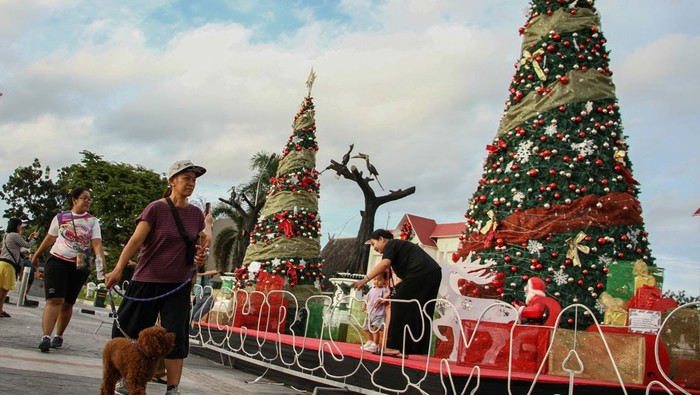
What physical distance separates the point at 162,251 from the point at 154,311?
448 millimetres

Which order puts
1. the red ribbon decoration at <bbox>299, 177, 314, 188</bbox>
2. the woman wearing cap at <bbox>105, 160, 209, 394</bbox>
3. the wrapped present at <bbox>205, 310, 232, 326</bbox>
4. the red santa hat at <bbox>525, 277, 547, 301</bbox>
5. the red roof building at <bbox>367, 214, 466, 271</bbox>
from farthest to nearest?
1. the red roof building at <bbox>367, 214, 466, 271</bbox>
2. the red ribbon decoration at <bbox>299, 177, 314, 188</bbox>
3. the wrapped present at <bbox>205, 310, 232, 326</bbox>
4. the red santa hat at <bbox>525, 277, 547, 301</bbox>
5. the woman wearing cap at <bbox>105, 160, 209, 394</bbox>

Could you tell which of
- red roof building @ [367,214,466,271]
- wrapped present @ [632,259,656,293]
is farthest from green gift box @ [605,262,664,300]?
red roof building @ [367,214,466,271]

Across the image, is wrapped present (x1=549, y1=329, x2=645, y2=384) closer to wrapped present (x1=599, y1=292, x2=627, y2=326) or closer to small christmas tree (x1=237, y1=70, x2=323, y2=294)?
wrapped present (x1=599, y1=292, x2=627, y2=326)

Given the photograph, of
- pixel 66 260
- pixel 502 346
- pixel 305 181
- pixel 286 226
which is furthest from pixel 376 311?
pixel 305 181

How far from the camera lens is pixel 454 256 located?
9500mm

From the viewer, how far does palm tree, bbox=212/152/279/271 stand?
3769 cm

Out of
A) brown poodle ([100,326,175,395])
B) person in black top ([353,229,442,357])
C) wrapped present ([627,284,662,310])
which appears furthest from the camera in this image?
wrapped present ([627,284,662,310])

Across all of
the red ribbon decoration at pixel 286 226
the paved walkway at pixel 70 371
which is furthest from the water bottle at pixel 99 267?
the red ribbon decoration at pixel 286 226

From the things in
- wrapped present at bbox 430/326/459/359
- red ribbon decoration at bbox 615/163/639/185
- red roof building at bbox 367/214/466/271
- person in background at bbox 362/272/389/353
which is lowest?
wrapped present at bbox 430/326/459/359

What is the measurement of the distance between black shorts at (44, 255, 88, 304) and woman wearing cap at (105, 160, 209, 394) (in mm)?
2474

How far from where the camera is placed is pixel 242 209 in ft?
109

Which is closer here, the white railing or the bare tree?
the white railing

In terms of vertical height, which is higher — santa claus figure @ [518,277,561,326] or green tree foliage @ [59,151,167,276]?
green tree foliage @ [59,151,167,276]

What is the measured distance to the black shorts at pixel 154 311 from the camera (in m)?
5.18
